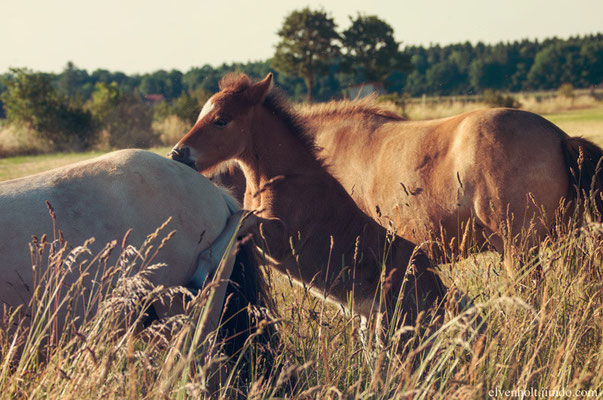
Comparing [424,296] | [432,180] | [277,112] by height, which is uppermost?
[277,112]

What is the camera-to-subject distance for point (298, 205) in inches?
144

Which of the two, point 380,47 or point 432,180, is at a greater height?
point 380,47

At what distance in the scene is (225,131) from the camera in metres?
3.91

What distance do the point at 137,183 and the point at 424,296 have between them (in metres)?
1.81

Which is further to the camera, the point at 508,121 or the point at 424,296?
the point at 508,121

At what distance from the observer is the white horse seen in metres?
2.34

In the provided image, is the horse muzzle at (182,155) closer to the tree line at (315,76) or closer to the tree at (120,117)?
the tree line at (315,76)

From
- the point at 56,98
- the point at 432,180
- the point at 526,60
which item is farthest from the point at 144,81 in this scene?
the point at 432,180

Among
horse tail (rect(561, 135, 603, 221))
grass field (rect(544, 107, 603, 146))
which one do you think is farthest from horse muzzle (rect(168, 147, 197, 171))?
grass field (rect(544, 107, 603, 146))

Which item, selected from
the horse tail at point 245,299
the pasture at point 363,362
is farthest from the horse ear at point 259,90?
the pasture at point 363,362

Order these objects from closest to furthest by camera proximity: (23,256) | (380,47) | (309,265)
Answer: (23,256), (309,265), (380,47)

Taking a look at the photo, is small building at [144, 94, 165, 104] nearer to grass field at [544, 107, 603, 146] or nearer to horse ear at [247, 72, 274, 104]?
grass field at [544, 107, 603, 146]

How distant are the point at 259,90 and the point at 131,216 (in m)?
1.78

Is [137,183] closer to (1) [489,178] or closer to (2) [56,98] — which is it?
(1) [489,178]
